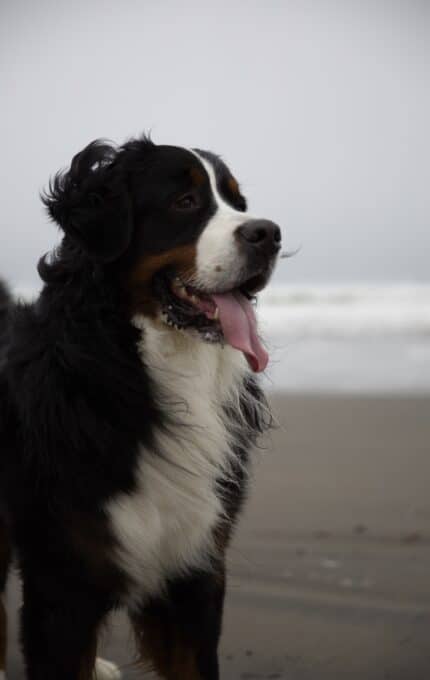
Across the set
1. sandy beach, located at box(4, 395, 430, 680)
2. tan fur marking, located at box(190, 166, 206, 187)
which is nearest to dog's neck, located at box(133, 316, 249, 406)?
tan fur marking, located at box(190, 166, 206, 187)

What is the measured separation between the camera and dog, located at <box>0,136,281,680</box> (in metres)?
2.32

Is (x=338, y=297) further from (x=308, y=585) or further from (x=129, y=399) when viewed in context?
(x=129, y=399)

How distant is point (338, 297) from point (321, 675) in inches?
610

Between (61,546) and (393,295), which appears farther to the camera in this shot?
(393,295)

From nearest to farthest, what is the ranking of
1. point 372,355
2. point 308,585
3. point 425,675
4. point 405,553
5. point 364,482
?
point 425,675 → point 308,585 → point 405,553 → point 364,482 → point 372,355

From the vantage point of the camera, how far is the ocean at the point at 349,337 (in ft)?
27.5

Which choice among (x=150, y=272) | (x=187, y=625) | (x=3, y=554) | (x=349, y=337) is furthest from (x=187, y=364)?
(x=349, y=337)

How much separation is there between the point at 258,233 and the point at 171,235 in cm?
28

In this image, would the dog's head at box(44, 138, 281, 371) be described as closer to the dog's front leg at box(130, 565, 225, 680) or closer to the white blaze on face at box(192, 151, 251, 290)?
the white blaze on face at box(192, 151, 251, 290)

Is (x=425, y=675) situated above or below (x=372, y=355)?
above

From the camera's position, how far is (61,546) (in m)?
2.29

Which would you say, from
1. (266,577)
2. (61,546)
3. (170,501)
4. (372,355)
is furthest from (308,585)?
(372,355)

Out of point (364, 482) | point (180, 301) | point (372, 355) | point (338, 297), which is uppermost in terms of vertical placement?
point (180, 301)

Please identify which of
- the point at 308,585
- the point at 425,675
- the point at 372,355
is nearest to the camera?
the point at 425,675
